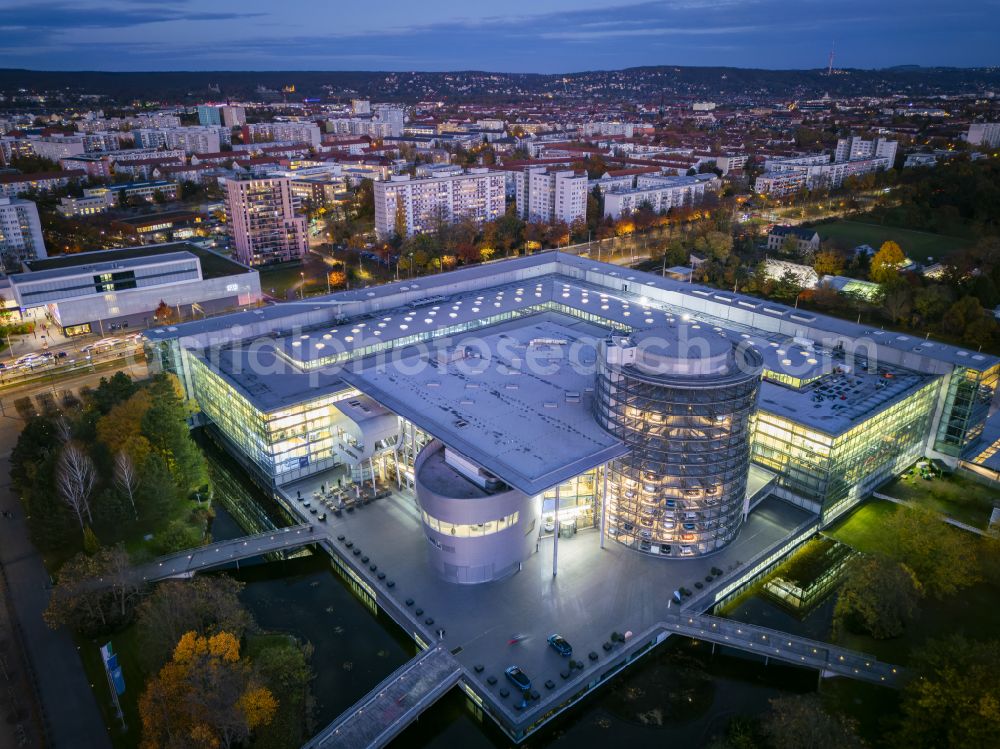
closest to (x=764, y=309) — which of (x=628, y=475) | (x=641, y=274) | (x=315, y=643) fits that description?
(x=641, y=274)

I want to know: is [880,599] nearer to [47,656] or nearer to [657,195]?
[47,656]

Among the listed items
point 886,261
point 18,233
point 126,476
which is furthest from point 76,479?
point 886,261

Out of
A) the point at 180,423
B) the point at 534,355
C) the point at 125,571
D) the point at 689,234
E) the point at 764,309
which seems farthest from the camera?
the point at 689,234

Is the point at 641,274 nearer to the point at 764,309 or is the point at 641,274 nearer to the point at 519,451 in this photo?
the point at 764,309

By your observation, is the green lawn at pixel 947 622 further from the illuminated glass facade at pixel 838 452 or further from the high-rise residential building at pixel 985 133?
the high-rise residential building at pixel 985 133

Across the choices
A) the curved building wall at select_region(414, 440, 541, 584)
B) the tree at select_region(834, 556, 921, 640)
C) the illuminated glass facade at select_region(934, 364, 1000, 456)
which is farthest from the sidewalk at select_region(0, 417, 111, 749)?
the illuminated glass facade at select_region(934, 364, 1000, 456)

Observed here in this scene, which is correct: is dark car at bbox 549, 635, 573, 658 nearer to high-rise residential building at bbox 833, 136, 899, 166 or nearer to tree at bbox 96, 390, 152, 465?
tree at bbox 96, 390, 152, 465
